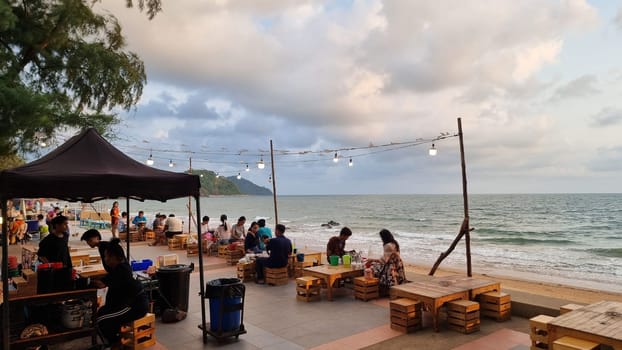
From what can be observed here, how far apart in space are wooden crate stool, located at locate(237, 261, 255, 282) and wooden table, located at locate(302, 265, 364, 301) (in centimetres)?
191

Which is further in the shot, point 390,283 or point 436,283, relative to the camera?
point 390,283

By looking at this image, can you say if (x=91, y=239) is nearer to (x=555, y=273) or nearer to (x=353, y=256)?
(x=353, y=256)

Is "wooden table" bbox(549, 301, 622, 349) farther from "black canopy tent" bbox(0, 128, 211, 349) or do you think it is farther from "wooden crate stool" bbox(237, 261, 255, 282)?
"wooden crate stool" bbox(237, 261, 255, 282)

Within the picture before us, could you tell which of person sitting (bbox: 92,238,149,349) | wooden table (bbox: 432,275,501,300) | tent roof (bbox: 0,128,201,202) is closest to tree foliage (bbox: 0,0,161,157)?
tent roof (bbox: 0,128,201,202)

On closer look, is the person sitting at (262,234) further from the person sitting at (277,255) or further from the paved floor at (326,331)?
the paved floor at (326,331)

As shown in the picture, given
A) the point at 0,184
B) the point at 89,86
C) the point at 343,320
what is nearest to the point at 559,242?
the point at 343,320

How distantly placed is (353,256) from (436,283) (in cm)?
212

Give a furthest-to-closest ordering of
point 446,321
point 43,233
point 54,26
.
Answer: point 43,233
point 54,26
point 446,321

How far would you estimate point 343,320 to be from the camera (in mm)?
6062

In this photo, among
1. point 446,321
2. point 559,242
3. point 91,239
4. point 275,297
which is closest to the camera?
point 446,321

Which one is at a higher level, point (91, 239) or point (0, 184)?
point (0, 184)

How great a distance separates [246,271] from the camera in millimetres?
8883

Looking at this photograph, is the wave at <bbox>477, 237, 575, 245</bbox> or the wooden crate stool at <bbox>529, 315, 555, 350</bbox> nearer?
the wooden crate stool at <bbox>529, 315, 555, 350</bbox>

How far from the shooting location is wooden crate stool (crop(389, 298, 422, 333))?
546cm
